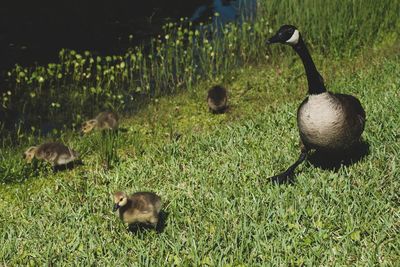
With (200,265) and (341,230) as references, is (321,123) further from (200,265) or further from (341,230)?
(200,265)

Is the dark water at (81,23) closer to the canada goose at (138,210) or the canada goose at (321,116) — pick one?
the canada goose at (321,116)

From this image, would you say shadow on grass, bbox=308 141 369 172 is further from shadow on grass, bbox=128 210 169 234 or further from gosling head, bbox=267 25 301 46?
shadow on grass, bbox=128 210 169 234

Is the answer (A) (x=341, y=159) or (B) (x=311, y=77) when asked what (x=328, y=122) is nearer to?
(B) (x=311, y=77)

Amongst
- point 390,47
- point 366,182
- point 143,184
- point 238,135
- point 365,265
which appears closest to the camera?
point 365,265

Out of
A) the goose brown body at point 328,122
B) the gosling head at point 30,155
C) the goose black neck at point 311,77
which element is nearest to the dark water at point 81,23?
the gosling head at point 30,155

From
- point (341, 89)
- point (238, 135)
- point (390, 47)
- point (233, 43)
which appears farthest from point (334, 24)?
point (238, 135)

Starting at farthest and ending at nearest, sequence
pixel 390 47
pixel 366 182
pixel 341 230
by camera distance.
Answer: pixel 390 47
pixel 366 182
pixel 341 230

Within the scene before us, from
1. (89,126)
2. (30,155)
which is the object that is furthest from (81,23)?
(30,155)

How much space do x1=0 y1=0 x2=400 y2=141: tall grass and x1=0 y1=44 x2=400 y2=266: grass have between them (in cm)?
223

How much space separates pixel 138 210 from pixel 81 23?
11.7 m

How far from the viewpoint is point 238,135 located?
8.22 m

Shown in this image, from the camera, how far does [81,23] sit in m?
16.1

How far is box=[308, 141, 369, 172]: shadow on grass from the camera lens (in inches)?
261

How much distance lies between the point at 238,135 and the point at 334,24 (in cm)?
533
